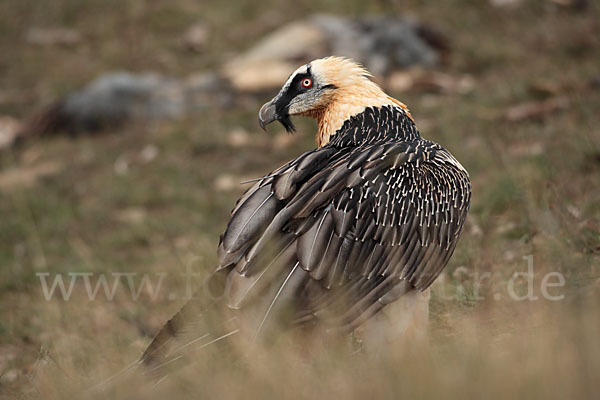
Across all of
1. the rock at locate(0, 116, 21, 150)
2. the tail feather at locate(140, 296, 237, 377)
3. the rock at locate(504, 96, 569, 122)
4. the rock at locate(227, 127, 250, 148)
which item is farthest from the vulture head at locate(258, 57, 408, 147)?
the rock at locate(0, 116, 21, 150)

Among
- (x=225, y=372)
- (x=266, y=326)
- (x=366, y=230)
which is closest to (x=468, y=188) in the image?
(x=366, y=230)

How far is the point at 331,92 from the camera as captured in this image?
4.10 m

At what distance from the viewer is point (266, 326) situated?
10.3 ft

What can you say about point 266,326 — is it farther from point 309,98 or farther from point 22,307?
point 22,307

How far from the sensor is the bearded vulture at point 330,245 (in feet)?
10.5

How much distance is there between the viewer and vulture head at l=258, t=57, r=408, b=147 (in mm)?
4066

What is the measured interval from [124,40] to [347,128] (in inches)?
455

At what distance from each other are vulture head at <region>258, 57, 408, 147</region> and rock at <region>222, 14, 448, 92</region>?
6.95 meters

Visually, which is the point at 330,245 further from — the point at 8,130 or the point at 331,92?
the point at 8,130

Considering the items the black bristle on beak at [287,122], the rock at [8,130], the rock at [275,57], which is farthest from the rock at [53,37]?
the black bristle on beak at [287,122]

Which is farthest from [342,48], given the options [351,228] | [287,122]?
[351,228]

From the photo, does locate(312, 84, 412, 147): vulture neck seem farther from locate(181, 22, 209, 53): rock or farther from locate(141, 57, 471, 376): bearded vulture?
locate(181, 22, 209, 53): rock

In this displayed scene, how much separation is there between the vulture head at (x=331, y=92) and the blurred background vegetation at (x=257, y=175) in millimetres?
1157

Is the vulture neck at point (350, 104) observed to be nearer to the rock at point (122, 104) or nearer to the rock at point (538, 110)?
the rock at point (538, 110)
